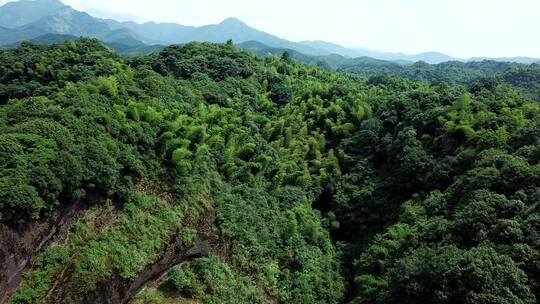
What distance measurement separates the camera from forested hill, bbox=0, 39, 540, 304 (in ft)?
45.4

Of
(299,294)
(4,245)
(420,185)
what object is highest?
(4,245)

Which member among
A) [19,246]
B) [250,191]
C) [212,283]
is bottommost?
[212,283]

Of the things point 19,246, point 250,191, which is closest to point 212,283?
point 250,191

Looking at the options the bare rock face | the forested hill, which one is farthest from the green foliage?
the bare rock face

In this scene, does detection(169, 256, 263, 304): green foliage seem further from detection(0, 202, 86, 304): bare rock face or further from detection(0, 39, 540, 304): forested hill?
detection(0, 202, 86, 304): bare rock face

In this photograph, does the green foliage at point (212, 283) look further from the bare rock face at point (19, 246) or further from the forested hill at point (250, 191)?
the bare rock face at point (19, 246)

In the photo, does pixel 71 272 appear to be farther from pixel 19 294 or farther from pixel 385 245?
pixel 385 245

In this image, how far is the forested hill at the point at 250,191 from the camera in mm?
13844

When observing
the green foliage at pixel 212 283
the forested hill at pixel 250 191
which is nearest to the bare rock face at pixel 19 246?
the forested hill at pixel 250 191

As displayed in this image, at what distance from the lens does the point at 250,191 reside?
22.5 meters

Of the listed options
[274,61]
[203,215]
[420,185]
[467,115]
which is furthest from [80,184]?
[274,61]

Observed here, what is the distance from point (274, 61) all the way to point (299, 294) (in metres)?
26.9

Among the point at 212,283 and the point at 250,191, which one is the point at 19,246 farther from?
the point at 250,191

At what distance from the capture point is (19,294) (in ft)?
41.4
